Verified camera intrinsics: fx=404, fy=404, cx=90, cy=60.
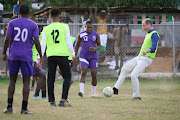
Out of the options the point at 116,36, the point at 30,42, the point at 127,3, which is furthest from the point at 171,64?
the point at 127,3

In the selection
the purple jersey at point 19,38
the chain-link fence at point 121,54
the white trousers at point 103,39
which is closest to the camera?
the purple jersey at point 19,38

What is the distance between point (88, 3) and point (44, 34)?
26746 millimetres

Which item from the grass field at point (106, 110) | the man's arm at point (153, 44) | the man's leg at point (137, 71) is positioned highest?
the man's arm at point (153, 44)

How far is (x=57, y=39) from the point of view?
28.1 ft

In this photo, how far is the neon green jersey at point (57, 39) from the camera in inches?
336

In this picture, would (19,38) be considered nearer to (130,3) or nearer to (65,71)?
(65,71)

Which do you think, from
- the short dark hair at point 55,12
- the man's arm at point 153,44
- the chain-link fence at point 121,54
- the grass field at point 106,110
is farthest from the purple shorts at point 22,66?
the chain-link fence at point 121,54

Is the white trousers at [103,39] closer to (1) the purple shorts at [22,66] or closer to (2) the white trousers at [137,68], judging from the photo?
(2) the white trousers at [137,68]

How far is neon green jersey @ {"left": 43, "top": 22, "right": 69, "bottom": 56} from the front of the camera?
8.54m

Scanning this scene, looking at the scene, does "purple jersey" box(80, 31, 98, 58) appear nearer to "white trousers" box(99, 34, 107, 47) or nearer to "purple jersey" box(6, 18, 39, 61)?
"purple jersey" box(6, 18, 39, 61)

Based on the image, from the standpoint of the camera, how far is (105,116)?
738 cm

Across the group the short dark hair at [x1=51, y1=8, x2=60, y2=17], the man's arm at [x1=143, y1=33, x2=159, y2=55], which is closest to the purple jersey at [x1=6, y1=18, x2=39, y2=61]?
A: the short dark hair at [x1=51, y1=8, x2=60, y2=17]

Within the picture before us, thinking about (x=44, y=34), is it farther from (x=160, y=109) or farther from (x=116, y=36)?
(x=116, y=36)

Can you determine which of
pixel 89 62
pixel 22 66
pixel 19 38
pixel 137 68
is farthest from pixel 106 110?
pixel 89 62
